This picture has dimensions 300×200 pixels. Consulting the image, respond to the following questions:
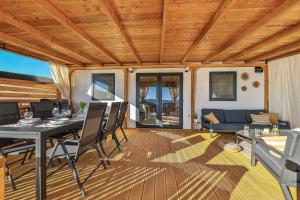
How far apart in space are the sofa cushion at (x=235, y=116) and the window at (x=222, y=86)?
1.83 ft

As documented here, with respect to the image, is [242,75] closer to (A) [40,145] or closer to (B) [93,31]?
(B) [93,31]

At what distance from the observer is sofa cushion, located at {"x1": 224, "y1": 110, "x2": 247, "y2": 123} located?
17.7 feet

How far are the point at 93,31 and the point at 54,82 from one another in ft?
12.4

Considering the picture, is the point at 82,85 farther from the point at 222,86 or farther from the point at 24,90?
the point at 222,86

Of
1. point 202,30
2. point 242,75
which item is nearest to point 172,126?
A: point 242,75

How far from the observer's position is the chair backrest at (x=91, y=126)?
6.95 feet

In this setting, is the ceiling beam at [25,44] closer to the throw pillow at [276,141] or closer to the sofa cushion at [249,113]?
the throw pillow at [276,141]

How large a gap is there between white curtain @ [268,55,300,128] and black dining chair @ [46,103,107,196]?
509 centimetres

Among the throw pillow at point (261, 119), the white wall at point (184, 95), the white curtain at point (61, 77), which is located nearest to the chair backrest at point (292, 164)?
the throw pillow at point (261, 119)

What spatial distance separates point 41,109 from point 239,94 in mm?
5804

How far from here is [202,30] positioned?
3.19 metres

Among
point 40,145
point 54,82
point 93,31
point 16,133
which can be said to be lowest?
point 40,145

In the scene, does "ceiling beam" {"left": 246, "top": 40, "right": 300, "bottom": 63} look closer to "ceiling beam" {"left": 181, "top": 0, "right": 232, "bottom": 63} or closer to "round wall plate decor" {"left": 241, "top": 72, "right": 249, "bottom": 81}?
"round wall plate decor" {"left": 241, "top": 72, "right": 249, "bottom": 81}

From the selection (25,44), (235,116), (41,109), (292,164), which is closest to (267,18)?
(292,164)
